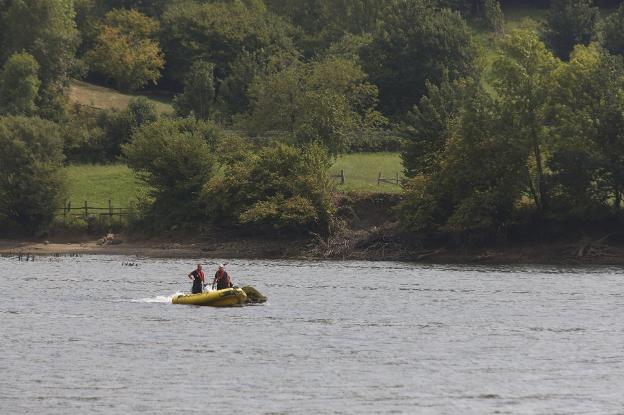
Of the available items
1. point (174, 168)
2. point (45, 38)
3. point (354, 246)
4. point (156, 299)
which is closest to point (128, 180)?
point (174, 168)

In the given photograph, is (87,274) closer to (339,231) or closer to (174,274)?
(174,274)

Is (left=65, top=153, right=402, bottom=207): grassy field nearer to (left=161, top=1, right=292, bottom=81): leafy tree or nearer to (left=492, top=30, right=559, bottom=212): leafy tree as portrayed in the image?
(left=492, top=30, right=559, bottom=212): leafy tree

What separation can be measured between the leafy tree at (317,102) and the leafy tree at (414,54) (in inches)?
101

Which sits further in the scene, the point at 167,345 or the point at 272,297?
the point at 272,297

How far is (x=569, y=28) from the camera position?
543 feet

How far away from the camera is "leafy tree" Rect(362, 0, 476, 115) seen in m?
139

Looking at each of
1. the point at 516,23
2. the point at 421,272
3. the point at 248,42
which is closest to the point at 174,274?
the point at 421,272

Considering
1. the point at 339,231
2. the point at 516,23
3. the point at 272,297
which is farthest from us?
the point at 516,23

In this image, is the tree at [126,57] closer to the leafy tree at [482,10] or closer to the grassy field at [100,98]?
the grassy field at [100,98]

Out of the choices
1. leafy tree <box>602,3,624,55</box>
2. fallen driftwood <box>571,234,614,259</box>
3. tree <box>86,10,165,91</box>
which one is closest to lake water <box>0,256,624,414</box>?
fallen driftwood <box>571,234,614,259</box>

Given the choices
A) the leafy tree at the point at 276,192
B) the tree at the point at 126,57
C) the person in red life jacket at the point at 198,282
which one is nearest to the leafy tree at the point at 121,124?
the tree at the point at 126,57

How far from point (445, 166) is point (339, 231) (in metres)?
10.7

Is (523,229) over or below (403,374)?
over

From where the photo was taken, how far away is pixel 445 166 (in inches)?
3880
